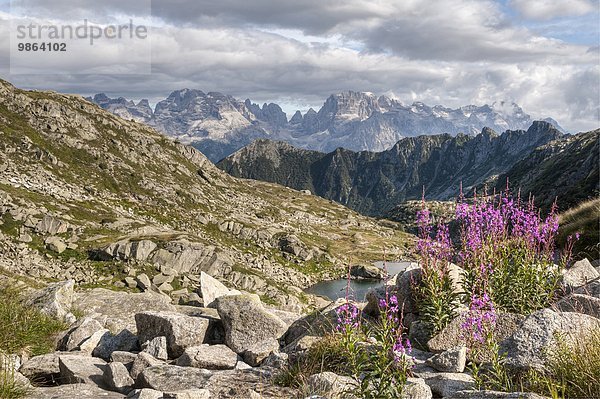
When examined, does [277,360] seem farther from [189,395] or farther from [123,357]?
[123,357]

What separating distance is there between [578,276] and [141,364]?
11827 mm

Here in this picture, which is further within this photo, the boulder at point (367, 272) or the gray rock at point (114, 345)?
the boulder at point (367, 272)

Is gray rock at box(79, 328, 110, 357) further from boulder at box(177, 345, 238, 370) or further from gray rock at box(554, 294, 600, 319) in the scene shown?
gray rock at box(554, 294, 600, 319)

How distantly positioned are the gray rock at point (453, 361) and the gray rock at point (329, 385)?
1.95 metres

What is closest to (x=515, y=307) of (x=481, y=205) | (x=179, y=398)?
(x=481, y=205)

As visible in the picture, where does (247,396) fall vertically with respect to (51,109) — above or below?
below

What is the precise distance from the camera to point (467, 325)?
8.08 meters

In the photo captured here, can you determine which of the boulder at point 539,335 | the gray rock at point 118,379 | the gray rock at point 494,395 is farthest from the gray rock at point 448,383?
the gray rock at point 118,379

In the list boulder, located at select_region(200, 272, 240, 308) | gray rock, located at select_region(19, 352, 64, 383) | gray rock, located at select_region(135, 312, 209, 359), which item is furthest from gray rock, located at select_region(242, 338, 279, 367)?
boulder, located at select_region(200, 272, 240, 308)

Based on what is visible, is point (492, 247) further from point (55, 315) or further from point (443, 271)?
point (55, 315)

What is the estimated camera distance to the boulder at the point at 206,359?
1088 centimetres

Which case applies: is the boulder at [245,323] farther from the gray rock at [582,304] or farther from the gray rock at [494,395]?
the gray rock at [582,304]

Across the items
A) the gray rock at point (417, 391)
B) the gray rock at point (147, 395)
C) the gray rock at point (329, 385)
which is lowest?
the gray rock at point (147, 395)

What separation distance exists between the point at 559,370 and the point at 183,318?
9.50 meters
